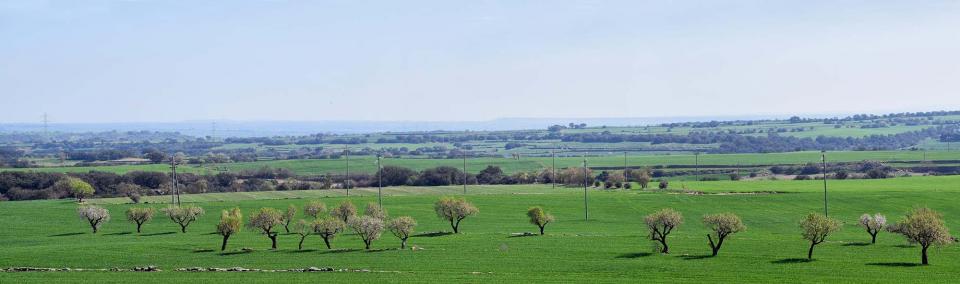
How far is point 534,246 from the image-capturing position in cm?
7556

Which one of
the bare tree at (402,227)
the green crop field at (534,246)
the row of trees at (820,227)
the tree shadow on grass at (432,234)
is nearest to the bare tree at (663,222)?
the row of trees at (820,227)

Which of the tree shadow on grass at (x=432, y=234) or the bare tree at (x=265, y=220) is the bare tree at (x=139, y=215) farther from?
the tree shadow on grass at (x=432, y=234)

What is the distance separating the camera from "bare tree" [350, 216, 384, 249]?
74.5 m

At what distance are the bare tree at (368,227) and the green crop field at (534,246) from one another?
1129 mm

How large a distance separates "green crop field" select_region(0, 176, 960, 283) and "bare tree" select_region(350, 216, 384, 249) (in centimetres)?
113

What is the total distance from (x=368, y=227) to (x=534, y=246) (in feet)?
38.0

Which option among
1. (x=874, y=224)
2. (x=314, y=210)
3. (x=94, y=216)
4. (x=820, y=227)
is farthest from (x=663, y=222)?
(x=94, y=216)

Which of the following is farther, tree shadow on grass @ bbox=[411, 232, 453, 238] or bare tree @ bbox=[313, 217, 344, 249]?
tree shadow on grass @ bbox=[411, 232, 453, 238]

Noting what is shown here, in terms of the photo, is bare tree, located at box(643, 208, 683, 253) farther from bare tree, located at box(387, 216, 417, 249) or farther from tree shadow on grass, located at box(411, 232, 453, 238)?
tree shadow on grass, located at box(411, 232, 453, 238)

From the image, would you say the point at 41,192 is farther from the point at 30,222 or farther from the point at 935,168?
the point at 935,168

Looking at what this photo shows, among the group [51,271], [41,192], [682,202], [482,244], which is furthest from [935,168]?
[51,271]

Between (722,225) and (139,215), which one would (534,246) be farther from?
(139,215)

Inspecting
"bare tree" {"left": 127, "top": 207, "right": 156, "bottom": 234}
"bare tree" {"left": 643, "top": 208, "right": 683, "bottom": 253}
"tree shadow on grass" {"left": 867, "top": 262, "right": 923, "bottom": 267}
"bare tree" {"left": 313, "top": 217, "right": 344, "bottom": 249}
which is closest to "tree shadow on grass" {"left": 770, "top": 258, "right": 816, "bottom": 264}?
"tree shadow on grass" {"left": 867, "top": 262, "right": 923, "bottom": 267}

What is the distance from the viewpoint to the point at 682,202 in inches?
4478
